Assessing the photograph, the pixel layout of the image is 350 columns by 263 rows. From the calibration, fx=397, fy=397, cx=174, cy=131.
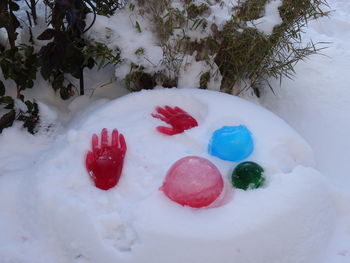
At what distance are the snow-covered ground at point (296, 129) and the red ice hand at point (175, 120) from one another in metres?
0.41

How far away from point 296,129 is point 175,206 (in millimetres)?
1139

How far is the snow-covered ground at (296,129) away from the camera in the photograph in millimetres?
1582

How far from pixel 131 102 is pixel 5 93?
0.74 m

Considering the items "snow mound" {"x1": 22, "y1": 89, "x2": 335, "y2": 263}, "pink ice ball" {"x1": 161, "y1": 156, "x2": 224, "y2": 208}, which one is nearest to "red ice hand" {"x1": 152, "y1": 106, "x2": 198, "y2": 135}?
"snow mound" {"x1": 22, "y1": 89, "x2": 335, "y2": 263}

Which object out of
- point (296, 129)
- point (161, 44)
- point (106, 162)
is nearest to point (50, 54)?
point (161, 44)

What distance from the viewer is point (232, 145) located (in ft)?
5.51

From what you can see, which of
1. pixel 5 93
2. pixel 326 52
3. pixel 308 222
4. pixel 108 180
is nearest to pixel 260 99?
pixel 326 52

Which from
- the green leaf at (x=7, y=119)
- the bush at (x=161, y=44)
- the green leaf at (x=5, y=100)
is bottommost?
the green leaf at (x=7, y=119)

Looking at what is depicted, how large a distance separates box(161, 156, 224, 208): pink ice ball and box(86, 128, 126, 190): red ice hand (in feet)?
0.74

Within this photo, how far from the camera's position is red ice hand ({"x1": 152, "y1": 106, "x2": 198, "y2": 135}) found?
183cm

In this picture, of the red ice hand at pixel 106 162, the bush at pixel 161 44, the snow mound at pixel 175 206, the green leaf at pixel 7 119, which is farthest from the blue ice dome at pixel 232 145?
the green leaf at pixel 7 119

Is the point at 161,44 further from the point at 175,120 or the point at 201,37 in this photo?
the point at 175,120

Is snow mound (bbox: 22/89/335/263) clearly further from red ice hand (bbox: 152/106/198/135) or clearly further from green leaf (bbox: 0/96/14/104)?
green leaf (bbox: 0/96/14/104)

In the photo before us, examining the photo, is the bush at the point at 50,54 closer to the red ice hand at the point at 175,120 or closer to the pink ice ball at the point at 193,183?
the red ice hand at the point at 175,120
